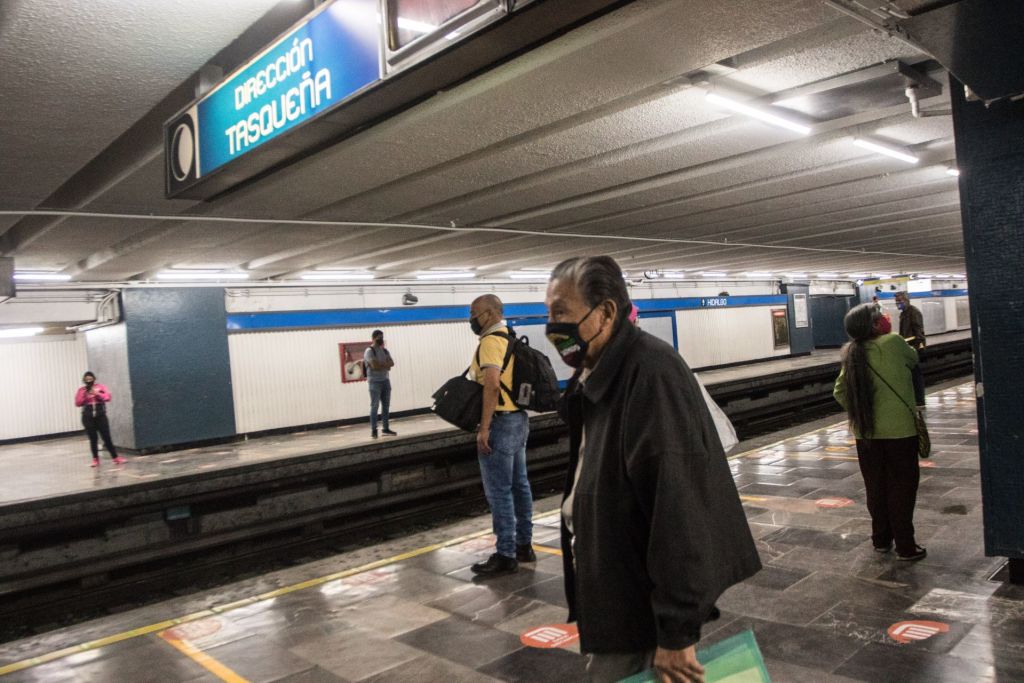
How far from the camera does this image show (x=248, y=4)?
3023 millimetres

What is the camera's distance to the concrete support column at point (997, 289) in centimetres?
394

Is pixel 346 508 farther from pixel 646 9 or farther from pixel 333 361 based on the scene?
pixel 646 9

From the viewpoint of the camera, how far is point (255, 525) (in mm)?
8695

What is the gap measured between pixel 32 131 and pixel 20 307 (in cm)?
1176

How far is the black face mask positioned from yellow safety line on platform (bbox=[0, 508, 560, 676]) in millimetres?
3921

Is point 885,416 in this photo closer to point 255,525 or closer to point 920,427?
point 920,427

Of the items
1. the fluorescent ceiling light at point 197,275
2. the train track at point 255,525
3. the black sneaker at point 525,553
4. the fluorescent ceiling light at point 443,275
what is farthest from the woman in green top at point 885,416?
the fluorescent ceiling light at point 443,275

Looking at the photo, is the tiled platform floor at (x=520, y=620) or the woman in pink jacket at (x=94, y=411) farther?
the woman in pink jacket at (x=94, y=411)

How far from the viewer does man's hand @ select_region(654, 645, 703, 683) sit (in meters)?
1.67

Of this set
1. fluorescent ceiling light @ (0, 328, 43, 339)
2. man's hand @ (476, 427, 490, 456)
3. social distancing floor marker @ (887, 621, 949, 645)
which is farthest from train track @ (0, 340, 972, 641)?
fluorescent ceiling light @ (0, 328, 43, 339)

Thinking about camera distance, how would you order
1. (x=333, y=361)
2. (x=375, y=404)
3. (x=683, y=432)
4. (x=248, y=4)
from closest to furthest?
(x=683, y=432) → (x=248, y=4) → (x=375, y=404) → (x=333, y=361)

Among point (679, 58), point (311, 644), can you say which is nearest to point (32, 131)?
point (311, 644)

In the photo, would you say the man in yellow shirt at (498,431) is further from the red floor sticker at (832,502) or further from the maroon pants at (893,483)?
the red floor sticker at (832,502)

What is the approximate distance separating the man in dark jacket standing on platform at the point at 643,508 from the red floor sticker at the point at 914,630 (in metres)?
2.27
